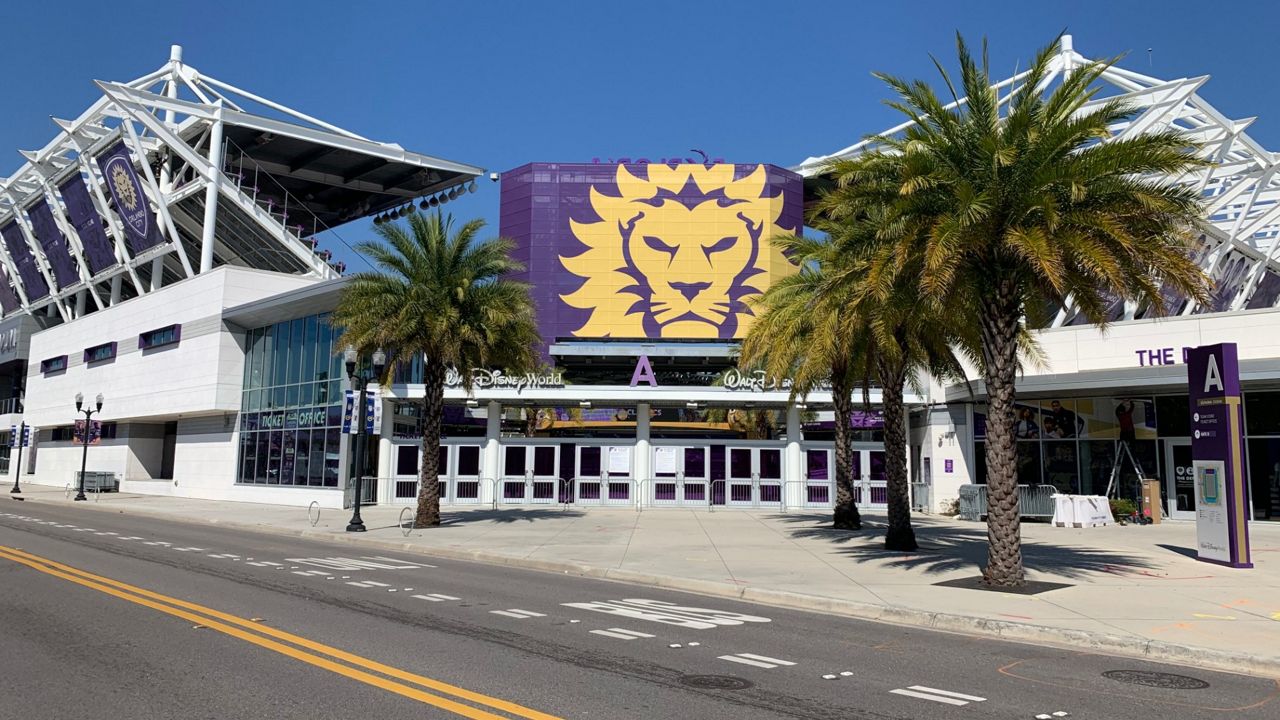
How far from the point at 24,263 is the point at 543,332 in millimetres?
40357

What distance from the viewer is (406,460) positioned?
34.2m

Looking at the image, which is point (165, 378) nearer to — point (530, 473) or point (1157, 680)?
point (530, 473)

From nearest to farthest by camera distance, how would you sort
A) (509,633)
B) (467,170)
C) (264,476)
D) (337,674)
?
(337,674) → (509,633) → (264,476) → (467,170)

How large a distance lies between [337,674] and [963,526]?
22713mm

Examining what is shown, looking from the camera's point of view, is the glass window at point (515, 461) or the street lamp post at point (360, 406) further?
the glass window at point (515, 461)

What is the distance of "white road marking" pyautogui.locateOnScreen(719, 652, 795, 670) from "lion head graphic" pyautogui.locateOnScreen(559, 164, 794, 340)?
57.8 meters

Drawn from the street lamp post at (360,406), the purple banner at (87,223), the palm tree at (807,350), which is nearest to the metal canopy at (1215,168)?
the palm tree at (807,350)

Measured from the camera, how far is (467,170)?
212ft

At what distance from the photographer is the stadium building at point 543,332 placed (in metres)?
29.3

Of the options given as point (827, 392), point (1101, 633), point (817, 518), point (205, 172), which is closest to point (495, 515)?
point (817, 518)

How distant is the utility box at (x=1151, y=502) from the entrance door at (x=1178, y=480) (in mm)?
1511

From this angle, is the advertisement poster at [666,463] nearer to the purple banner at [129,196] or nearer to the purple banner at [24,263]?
the purple banner at [129,196]

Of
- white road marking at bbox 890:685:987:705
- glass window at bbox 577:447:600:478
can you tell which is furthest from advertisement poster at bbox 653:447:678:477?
white road marking at bbox 890:685:987:705

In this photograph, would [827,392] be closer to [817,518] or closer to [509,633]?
[817,518]
